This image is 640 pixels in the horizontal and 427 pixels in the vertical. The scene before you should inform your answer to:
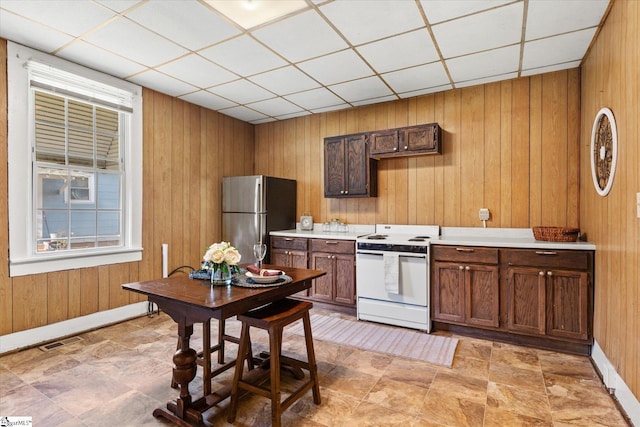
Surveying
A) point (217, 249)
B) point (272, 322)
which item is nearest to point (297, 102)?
point (217, 249)

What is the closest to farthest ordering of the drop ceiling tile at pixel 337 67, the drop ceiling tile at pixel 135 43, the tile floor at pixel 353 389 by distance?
the tile floor at pixel 353 389
the drop ceiling tile at pixel 135 43
the drop ceiling tile at pixel 337 67

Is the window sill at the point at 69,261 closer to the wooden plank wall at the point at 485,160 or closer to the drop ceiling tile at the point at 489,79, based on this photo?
the wooden plank wall at the point at 485,160

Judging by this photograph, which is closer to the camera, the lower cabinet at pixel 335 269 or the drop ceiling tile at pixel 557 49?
the drop ceiling tile at pixel 557 49

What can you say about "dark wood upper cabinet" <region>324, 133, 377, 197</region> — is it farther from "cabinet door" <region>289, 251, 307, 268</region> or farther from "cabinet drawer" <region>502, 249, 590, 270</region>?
"cabinet drawer" <region>502, 249, 590, 270</region>

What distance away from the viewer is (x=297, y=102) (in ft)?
14.5

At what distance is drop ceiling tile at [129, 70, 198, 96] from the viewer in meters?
3.53

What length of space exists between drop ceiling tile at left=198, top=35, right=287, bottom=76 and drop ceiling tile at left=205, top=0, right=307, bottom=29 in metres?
0.26

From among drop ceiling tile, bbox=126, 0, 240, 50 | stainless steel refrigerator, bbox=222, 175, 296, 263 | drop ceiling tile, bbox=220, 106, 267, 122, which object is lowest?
stainless steel refrigerator, bbox=222, 175, 296, 263

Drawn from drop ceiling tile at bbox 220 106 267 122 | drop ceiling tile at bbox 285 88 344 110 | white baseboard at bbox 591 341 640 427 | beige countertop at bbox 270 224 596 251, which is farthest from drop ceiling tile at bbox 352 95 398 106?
white baseboard at bbox 591 341 640 427

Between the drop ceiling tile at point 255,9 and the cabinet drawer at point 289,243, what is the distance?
255 cm

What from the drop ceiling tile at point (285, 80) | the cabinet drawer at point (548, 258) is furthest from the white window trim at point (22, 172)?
the cabinet drawer at point (548, 258)

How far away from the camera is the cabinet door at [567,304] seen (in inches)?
110

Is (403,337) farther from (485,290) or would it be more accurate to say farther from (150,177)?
(150,177)

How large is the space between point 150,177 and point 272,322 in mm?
2924
